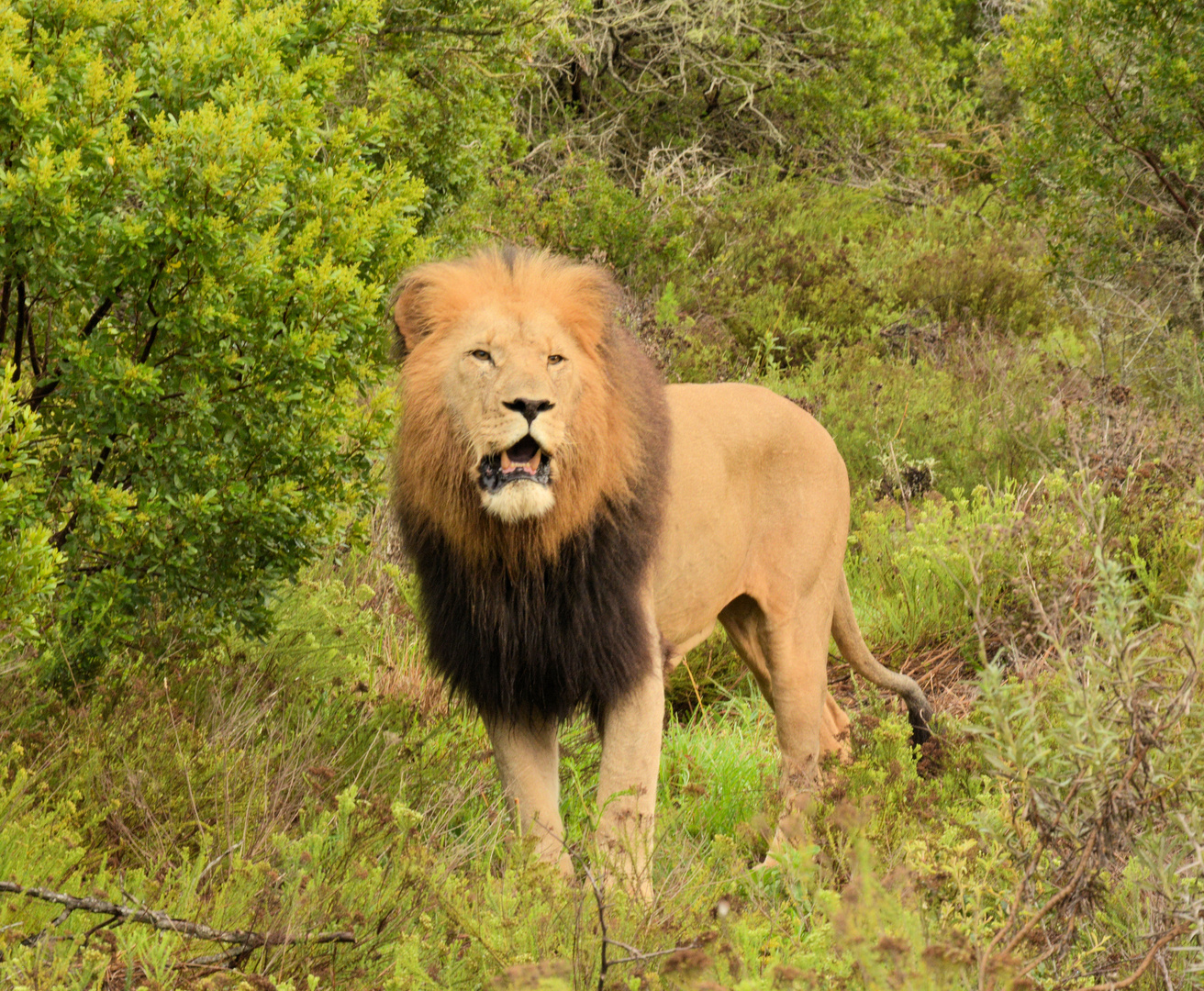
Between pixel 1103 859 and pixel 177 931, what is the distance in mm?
1832

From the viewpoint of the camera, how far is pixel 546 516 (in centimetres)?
358

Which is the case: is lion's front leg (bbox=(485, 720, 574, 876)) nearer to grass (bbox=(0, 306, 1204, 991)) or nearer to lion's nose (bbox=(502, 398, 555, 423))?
grass (bbox=(0, 306, 1204, 991))

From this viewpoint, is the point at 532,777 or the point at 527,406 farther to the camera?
the point at 532,777

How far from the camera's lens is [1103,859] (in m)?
2.59

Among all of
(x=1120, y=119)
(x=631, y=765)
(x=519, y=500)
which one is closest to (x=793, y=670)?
(x=631, y=765)

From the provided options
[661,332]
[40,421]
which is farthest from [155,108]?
[661,332]

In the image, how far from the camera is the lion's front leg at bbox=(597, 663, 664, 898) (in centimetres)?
373

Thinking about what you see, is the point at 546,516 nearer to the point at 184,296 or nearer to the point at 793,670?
the point at 184,296

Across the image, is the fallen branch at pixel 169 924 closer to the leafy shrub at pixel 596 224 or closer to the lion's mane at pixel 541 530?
the lion's mane at pixel 541 530

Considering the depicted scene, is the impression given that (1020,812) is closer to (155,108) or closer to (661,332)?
(155,108)

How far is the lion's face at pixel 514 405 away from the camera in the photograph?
11.4 feet

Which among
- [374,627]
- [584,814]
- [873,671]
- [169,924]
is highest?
[169,924]

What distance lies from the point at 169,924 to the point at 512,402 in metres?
1.43

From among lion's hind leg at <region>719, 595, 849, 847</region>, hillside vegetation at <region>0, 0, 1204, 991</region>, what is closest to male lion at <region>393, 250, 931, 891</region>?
hillside vegetation at <region>0, 0, 1204, 991</region>
